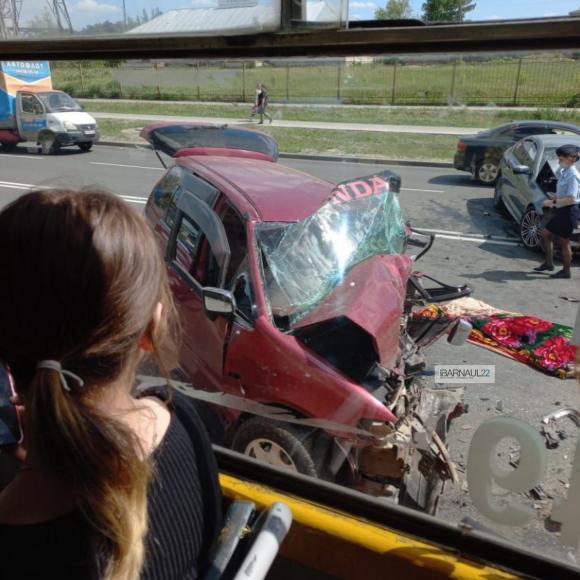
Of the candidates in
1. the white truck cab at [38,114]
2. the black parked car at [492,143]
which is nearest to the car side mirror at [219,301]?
the white truck cab at [38,114]

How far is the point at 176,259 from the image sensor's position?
3.49m

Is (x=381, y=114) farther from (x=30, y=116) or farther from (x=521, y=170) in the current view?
(x=30, y=116)

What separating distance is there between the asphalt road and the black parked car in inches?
2.8

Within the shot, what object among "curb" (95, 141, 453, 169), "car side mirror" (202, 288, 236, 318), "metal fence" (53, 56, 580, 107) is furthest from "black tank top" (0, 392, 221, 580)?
"car side mirror" (202, 288, 236, 318)

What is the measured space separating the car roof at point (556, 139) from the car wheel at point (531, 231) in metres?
0.29

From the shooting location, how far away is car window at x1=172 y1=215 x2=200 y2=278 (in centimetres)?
335

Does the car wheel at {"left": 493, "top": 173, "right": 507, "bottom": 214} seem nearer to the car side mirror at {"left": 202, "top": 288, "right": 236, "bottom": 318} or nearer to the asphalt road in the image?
the asphalt road

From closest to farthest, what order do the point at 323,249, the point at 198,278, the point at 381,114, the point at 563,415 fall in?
the point at 563,415
the point at 381,114
the point at 323,249
the point at 198,278

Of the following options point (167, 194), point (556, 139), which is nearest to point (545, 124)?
point (556, 139)

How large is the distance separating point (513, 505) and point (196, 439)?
3.36ft

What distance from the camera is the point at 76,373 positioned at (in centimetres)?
102

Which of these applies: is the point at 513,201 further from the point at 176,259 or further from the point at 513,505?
the point at 176,259

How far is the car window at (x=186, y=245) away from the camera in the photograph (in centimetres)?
335
